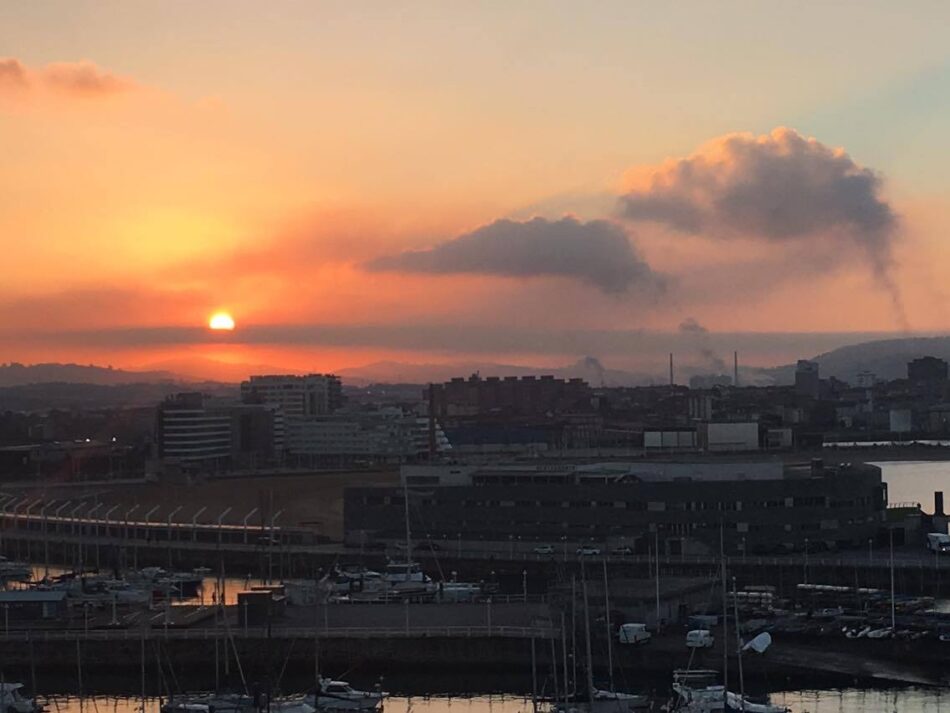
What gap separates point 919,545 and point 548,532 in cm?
620

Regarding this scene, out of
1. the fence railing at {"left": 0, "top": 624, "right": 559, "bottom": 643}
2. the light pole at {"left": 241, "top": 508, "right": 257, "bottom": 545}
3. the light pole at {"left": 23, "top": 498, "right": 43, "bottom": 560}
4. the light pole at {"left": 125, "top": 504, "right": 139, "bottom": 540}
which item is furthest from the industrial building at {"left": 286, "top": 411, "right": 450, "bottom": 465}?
the fence railing at {"left": 0, "top": 624, "right": 559, "bottom": 643}

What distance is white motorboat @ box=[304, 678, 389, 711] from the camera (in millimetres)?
16578

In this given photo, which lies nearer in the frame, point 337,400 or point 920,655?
point 920,655

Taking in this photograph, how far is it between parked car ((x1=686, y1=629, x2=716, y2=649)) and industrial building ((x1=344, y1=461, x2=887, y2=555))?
8.32 m

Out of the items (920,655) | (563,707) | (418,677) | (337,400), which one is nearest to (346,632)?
(418,677)

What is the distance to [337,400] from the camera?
296 ft

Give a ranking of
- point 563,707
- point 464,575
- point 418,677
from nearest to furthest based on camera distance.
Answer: point 563,707, point 418,677, point 464,575

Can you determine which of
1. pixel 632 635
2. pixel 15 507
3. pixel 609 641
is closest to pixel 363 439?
pixel 15 507

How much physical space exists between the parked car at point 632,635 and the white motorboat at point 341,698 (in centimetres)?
317

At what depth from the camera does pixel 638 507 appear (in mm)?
27750

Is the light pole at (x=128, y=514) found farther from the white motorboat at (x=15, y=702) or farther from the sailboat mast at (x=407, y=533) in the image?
the white motorboat at (x=15, y=702)

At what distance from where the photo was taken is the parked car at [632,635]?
18844mm

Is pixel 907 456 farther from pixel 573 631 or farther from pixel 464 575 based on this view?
pixel 573 631

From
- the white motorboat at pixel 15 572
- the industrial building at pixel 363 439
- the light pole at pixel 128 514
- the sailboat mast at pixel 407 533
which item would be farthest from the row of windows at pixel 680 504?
the industrial building at pixel 363 439
